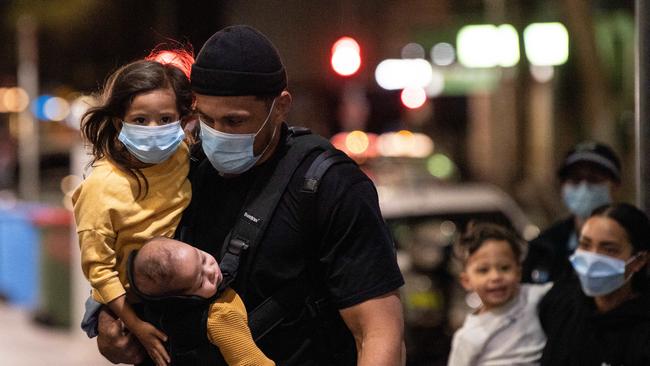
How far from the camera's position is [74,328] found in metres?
12.1

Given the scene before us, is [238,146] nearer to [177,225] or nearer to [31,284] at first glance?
[177,225]

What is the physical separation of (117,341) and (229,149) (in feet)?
2.26

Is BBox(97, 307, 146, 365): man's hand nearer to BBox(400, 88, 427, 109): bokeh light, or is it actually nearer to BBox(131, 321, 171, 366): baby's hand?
BBox(131, 321, 171, 366): baby's hand

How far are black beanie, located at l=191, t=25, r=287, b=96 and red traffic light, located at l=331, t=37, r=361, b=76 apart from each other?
8.29 m

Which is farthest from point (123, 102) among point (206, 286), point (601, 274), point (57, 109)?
point (57, 109)

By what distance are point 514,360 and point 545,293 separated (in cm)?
32

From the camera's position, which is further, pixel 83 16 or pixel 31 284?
pixel 83 16

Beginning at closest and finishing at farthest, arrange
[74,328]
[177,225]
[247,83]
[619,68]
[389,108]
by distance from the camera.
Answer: [247,83] → [177,225] → [74,328] → [619,68] → [389,108]

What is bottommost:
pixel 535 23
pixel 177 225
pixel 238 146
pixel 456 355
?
pixel 456 355

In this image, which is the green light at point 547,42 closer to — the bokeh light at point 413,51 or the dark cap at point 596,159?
the bokeh light at point 413,51

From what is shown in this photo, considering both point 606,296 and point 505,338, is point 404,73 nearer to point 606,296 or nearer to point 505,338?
point 505,338

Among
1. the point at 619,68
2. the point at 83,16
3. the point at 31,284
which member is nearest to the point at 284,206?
the point at 31,284

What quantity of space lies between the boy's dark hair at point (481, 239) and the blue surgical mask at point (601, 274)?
571 millimetres

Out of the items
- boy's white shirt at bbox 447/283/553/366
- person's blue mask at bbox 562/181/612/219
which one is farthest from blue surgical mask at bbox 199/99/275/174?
person's blue mask at bbox 562/181/612/219
